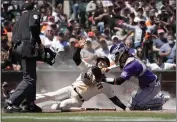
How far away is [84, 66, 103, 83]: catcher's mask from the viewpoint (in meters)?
11.2

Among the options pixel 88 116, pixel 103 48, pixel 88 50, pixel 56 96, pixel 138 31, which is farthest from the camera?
pixel 138 31

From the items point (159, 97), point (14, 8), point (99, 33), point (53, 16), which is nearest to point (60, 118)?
point (159, 97)

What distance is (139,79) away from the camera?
11.6 meters

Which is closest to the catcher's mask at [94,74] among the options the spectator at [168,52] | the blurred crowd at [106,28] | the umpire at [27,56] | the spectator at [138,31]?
the umpire at [27,56]

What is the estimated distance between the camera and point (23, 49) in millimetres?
11000

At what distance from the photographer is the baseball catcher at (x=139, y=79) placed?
11.1 metres

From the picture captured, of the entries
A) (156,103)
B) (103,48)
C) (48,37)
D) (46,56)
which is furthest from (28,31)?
(48,37)

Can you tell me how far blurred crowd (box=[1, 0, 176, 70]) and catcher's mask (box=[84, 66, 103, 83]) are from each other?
4.11 meters

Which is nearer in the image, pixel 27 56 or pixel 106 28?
pixel 27 56

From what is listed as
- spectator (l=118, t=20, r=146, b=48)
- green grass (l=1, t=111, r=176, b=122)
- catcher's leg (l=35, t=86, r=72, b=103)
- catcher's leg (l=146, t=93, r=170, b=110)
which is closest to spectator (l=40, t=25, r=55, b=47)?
spectator (l=118, t=20, r=146, b=48)

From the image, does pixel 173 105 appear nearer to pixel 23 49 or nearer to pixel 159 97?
pixel 159 97

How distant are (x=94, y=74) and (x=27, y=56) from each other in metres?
1.25

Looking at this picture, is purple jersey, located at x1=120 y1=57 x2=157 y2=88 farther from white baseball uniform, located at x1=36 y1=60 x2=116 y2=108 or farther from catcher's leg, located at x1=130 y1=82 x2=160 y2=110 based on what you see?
white baseball uniform, located at x1=36 y1=60 x2=116 y2=108

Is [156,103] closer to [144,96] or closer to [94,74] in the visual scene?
[144,96]
